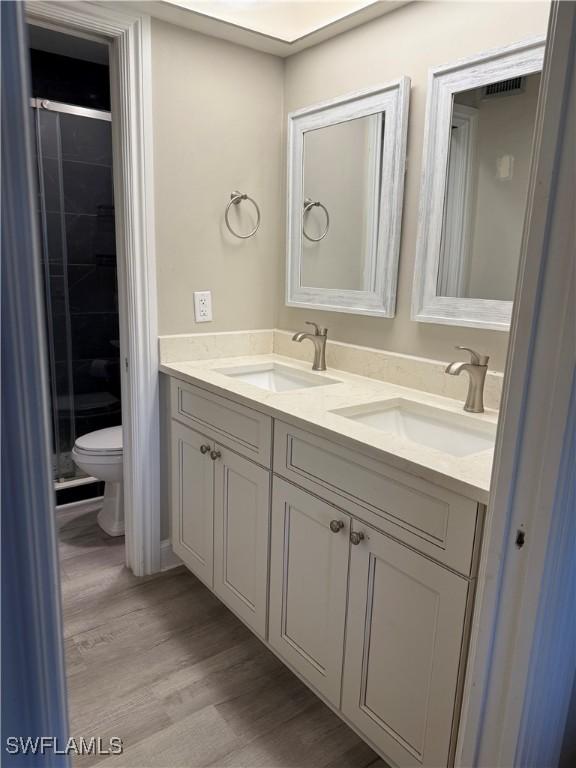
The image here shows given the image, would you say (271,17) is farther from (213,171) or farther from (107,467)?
(107,467)

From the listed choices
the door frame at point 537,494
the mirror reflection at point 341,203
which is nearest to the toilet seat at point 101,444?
the mirror reflection at point 341,203

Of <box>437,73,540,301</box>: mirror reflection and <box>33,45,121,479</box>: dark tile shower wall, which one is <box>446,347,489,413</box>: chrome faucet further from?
<box>33,45,121,479</box>: dark tile shower wall

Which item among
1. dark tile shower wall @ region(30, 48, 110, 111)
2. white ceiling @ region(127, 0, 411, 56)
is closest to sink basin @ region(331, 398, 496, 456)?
white ceiling @ region(127, 0, 411, 56)

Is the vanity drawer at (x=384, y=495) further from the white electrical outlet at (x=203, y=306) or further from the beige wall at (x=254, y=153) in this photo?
the white electrical outlet at (x=203, y=306)

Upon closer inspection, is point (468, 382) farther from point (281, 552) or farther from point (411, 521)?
point (281, 552)

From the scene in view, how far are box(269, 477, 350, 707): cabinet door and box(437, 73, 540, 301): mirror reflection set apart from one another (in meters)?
0.82

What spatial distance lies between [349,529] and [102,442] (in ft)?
5.56

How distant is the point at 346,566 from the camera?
141 centimetres

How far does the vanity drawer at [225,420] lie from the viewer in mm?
1687

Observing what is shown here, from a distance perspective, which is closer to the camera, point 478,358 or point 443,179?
point 478,358

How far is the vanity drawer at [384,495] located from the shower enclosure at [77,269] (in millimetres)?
1896

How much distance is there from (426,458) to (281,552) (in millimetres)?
665

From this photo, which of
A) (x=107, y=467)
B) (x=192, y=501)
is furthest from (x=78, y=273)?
(x=192, y=501)

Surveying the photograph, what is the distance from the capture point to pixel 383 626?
1314mm
